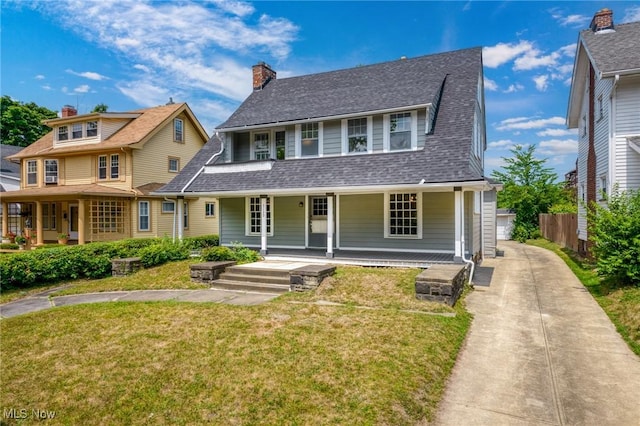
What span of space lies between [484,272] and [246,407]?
10.2 m

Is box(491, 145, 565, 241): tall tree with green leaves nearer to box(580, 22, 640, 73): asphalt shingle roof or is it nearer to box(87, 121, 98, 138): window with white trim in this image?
box(580, 22, 640, 73): asphalt shingle roof

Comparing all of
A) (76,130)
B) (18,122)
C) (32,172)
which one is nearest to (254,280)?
(76,130)

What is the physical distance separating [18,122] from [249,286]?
43.8m

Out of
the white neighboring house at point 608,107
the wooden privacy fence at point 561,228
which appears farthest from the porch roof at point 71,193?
the wooden privacy fence at point 561,228

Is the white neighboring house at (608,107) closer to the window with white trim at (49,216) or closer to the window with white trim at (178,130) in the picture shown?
the window with white trim at (178,130)

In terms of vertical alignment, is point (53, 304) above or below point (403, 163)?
below

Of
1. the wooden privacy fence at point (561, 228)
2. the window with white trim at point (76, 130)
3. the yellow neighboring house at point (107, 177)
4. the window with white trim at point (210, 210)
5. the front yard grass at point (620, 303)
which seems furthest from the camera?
the window with white trim at point (210, 210)

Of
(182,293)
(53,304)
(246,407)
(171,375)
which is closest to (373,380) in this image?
(246,407)

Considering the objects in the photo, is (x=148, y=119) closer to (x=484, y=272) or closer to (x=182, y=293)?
(x=182, y=293)

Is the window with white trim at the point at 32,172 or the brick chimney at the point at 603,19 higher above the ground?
the brick chimney at the point at 603,19

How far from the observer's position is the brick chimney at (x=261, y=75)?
56.2ft

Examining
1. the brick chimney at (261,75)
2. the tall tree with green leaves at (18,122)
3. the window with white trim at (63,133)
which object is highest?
the tall tree with green leaves at (18,122)

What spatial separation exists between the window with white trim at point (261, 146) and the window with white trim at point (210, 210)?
11.0 m

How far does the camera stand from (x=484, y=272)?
11758 mm
